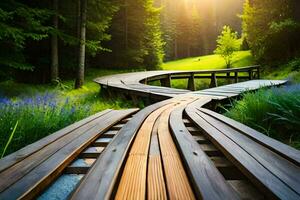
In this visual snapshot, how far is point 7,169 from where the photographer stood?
1.88 metres

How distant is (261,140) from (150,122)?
1.71 m

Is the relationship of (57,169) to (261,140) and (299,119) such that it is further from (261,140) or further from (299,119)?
(299,119)

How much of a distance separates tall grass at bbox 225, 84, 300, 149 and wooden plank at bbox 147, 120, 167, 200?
1.97 m

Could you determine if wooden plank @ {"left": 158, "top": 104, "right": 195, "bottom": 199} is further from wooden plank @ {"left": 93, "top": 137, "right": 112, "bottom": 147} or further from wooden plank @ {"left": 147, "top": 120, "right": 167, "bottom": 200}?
wooden plank @ {"left": 93, "top": 137, "right": 112, "bottom": 147}

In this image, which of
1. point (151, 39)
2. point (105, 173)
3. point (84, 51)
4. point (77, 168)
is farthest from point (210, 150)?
point (151, 39)

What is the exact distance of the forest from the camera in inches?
178

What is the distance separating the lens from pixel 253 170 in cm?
179

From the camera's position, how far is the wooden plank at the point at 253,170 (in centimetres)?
148

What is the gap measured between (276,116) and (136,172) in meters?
2.95

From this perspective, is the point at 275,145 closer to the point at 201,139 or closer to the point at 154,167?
the point at 201,139

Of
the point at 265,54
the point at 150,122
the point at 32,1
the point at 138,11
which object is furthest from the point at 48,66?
the point at 265,54

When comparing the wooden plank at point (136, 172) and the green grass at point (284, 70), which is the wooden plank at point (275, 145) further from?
the green grass at point (284, 70)

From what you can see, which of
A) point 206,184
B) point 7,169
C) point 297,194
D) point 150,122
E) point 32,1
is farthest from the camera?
point 32,1

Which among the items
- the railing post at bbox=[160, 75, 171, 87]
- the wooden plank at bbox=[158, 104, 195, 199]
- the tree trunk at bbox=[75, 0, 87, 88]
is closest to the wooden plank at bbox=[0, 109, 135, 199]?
Answer: the wooden plank at bbox=[158, 104, 195, 199]
